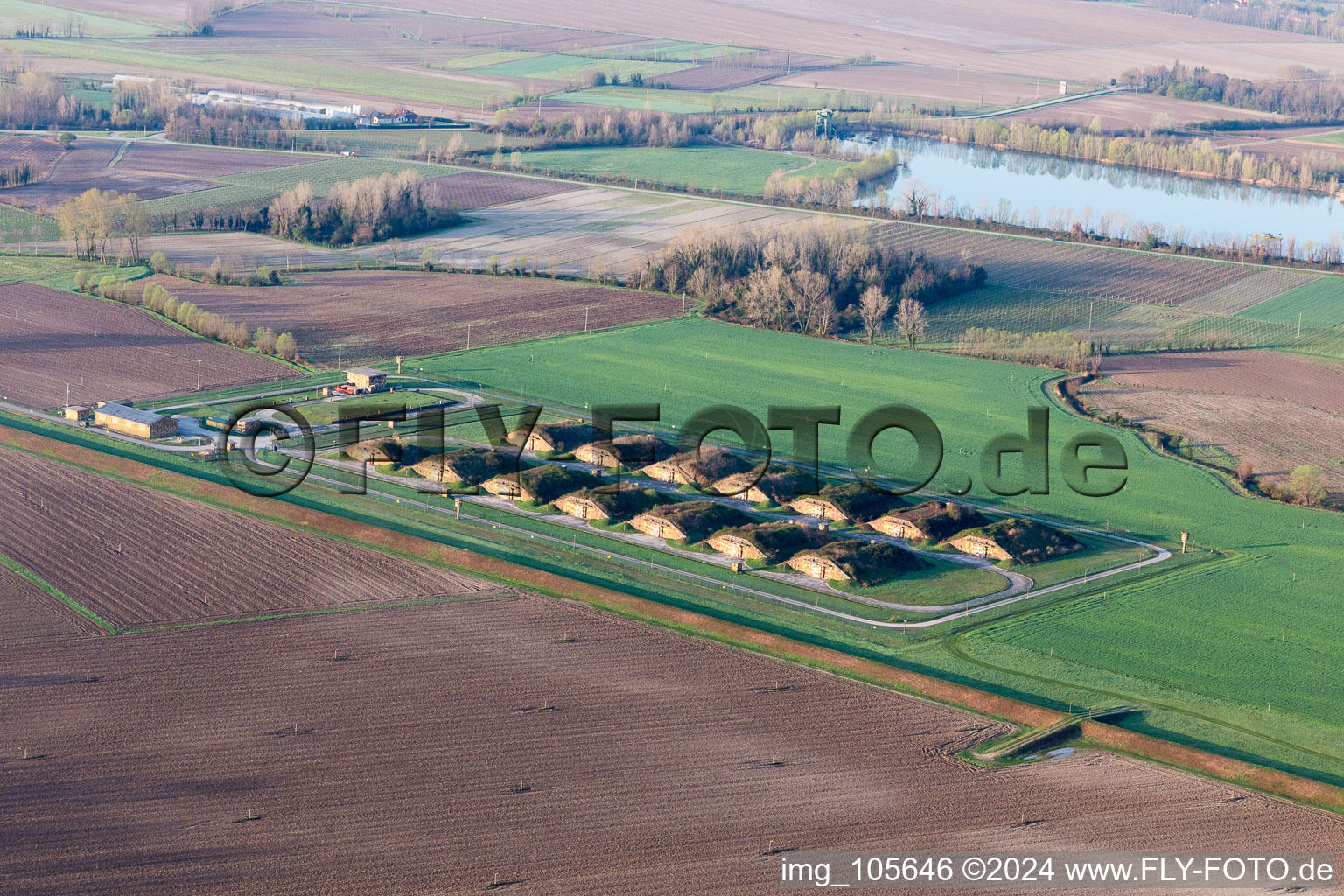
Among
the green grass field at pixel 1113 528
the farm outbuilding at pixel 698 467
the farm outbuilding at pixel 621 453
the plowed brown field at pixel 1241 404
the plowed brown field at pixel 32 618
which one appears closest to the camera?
the green grass field at pixel 1113 528

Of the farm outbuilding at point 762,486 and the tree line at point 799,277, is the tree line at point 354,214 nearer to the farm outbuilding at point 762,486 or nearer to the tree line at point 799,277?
the tree line at point 799,277

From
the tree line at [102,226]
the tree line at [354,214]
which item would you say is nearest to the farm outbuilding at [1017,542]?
the tree line at [354,214]

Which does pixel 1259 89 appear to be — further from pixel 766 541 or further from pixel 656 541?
pixel 656 541

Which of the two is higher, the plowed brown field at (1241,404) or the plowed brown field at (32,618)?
the plowed brown field at (1241,404)

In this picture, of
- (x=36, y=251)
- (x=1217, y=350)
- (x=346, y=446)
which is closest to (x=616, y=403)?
(x=346, y=446)

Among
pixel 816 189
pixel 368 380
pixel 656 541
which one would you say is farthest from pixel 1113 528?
pixel 816 189

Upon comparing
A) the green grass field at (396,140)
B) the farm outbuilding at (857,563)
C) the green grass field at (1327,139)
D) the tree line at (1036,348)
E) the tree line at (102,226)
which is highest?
the green grass field at (1327,139)

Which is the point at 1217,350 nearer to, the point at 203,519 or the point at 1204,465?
the point at 1204,465

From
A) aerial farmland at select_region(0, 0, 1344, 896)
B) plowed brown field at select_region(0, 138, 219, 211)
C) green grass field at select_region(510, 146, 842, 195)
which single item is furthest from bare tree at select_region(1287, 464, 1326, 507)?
plowed brown field at select_region(0, 138, 219, 211)
